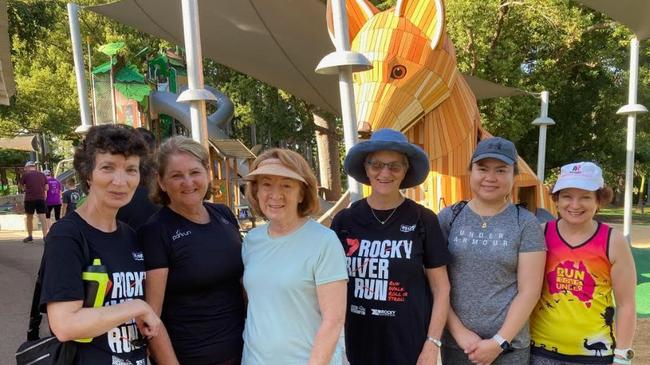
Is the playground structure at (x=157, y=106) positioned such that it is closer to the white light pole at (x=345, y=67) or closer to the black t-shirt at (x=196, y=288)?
the white light pole at (x=345, y=67)

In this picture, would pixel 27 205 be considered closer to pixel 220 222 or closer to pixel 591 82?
pixel 220 222

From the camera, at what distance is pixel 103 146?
1.70 meters

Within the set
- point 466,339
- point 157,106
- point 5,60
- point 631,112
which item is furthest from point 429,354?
point 157,106

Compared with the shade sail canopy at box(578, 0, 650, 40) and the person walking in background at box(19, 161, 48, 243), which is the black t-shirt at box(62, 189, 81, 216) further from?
the shade sail canopy at box(578, 0, 650, 40)

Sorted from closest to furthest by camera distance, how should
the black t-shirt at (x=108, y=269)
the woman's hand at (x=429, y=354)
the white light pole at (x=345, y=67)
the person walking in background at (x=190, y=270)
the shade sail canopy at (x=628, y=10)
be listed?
the black t-shirt at (x=108, y=269) < the person walking in background at (x=190, y=270) < the woman's hand at (x=429, y=354) < the white light pole at (x=345, y=67) < the shade sail canopy at (x=628, y=10)

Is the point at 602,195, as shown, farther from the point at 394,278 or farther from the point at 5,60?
the point at 5,60

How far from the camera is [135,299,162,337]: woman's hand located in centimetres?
167

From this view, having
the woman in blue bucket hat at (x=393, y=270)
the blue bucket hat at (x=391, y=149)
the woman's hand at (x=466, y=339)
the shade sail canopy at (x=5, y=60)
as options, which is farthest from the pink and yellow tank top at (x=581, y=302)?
the shade sail canopy at (x=5, y=60)

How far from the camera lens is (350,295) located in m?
2.15

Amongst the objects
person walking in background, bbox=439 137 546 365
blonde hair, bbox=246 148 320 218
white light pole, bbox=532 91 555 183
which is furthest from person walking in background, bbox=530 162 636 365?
white light pole, bbox=532 91 555 183

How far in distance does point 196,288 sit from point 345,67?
196 cm

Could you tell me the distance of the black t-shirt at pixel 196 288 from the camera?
1882mm

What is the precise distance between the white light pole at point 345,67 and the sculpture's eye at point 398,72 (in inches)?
19.2

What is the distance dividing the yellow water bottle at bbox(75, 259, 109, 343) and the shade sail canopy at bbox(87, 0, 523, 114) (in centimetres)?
488
